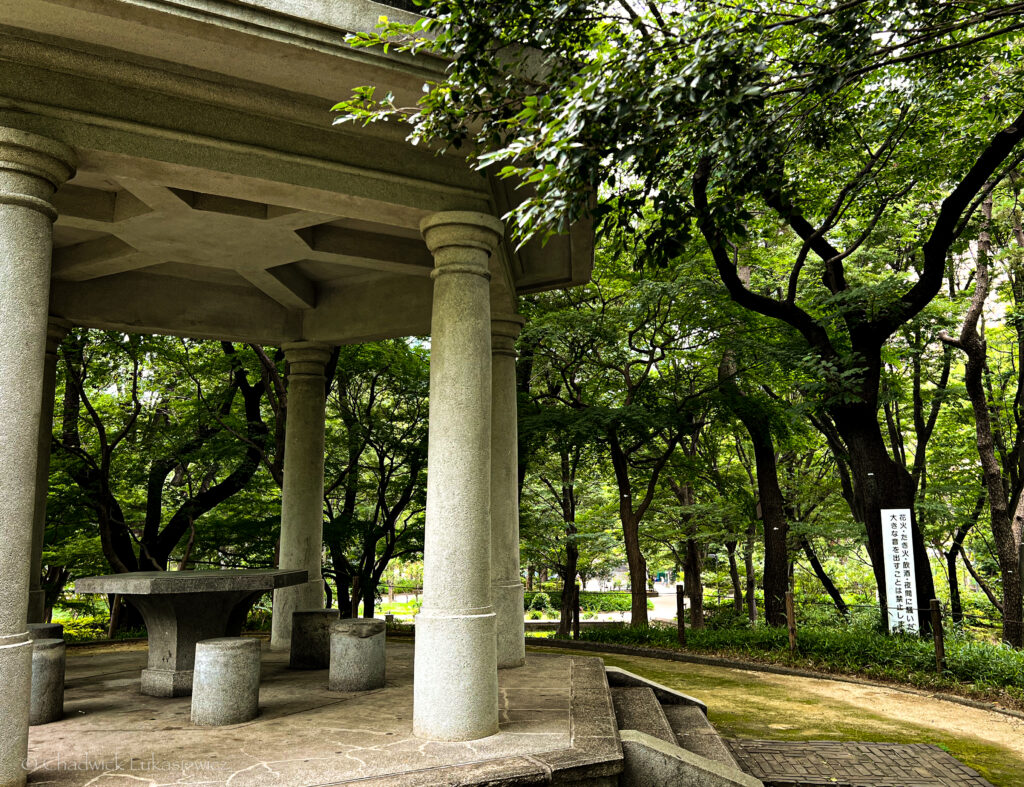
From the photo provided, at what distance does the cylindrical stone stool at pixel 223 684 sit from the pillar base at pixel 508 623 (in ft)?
10.8

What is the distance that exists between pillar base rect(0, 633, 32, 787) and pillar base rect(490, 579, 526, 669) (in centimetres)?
528

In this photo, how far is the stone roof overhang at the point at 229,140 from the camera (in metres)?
5.16

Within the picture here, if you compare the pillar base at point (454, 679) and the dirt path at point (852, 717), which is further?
the dirt path at point (852, 717)

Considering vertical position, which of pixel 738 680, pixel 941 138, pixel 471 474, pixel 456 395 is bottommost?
pixel 738 680

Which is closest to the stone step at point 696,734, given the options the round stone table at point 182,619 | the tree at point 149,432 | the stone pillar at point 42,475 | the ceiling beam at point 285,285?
the round stone table at point 182,619

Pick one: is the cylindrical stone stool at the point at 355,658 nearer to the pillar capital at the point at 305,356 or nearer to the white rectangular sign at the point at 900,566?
the pillar capital at the point at 305,356

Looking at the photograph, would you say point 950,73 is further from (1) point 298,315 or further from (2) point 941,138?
(1) point 298,315

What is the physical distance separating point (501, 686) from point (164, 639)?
12.3 ft

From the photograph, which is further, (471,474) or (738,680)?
(738,680)

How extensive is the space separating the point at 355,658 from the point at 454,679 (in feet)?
7.89

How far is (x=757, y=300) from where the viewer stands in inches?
532

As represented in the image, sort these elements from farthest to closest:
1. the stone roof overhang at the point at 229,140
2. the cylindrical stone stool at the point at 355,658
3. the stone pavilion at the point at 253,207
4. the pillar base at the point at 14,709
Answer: the cylindrical stone stool at the point at 355,658
the stone roof overhang at the point at 229,140
the stone pavilion at the point at 253,207
the pillar base at the point at 14,709

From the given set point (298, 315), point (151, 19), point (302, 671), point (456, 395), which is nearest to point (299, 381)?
point (298, 315)

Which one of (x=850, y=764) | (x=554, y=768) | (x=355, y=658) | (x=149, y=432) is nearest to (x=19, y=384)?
(x=355, y=658)
